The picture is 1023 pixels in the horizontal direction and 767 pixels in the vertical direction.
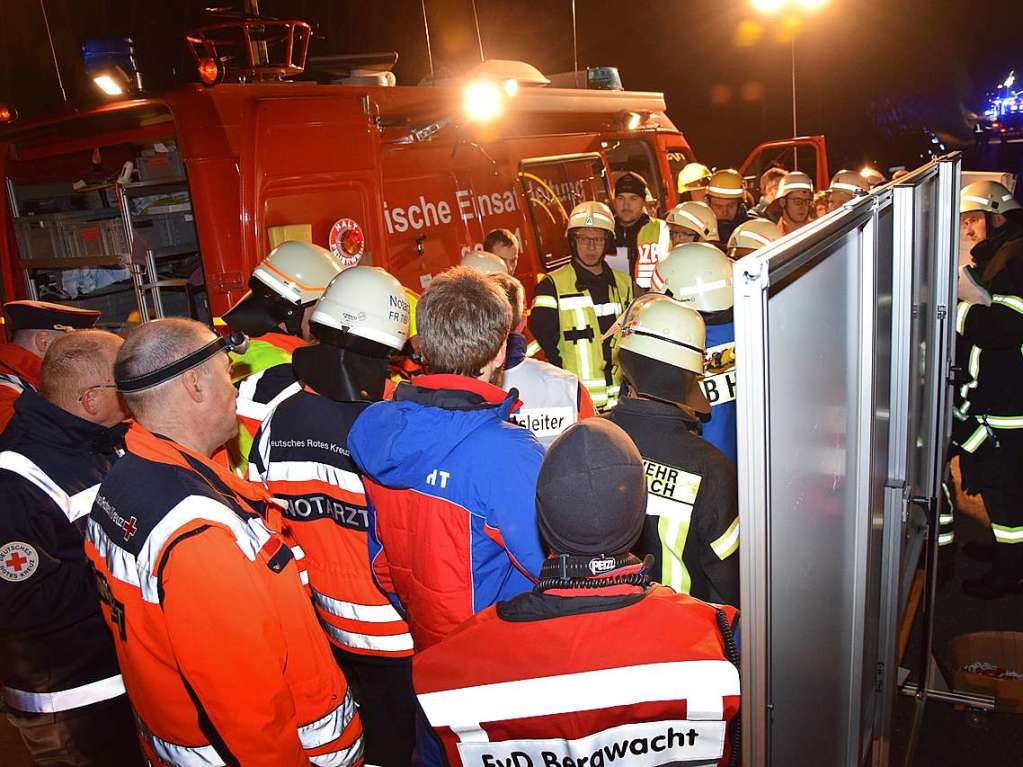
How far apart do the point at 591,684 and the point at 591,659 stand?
0.04 m

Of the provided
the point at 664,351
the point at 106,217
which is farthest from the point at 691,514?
the point at 106,217

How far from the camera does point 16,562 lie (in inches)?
99.7

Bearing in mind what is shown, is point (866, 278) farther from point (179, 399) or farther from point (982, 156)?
point (982, 156)

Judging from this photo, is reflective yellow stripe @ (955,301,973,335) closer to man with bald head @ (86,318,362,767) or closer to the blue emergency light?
man with bald head @ (86,318,362,767)

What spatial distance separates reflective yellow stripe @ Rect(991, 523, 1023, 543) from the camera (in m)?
4.38

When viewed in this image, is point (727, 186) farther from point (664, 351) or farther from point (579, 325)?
point (664, 351)

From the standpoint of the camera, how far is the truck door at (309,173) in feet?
14.2

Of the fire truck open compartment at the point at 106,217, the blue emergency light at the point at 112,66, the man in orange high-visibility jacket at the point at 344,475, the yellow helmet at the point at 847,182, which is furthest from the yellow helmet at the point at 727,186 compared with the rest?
the man in orange high-visibility jacket at the point at 344,475

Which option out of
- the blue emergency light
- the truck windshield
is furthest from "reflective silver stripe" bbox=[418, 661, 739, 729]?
the truck windshield

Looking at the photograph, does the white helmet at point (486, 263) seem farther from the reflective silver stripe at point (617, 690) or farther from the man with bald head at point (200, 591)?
the reflective silver stripe at point (617, 690)

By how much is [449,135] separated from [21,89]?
10.5 m

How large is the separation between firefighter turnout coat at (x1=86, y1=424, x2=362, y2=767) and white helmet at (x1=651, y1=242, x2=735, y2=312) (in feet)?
Answer: 7.51

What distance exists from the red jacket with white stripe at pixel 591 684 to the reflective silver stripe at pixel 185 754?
2.48 ft

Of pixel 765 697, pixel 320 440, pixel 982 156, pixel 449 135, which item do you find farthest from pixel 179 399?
pixel 982 156
